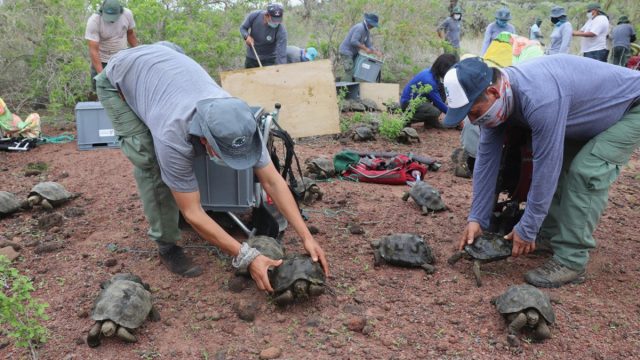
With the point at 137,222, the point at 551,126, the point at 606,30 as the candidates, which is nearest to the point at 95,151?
the point at 137,222

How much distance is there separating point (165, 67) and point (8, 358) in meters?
1.70

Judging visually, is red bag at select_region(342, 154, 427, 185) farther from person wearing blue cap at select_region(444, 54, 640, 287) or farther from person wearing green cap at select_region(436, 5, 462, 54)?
person wearing green cap at select_region(436, 5, 462, 54)

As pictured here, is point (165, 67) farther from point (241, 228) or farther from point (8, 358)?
point (8, 358)

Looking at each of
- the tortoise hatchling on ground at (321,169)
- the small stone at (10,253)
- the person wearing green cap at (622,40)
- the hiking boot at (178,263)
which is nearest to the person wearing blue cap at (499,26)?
the person wearing green cap at (622,40)

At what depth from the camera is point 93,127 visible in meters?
6.26

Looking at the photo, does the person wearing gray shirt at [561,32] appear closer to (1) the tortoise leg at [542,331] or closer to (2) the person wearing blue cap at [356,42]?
(2) the person wearing blue cap at [356,42]

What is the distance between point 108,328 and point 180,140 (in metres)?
1.01

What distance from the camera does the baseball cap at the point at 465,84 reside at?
2.53 metres

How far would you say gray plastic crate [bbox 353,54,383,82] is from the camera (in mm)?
9320

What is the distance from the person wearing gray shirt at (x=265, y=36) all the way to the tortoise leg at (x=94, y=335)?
16.9 ft

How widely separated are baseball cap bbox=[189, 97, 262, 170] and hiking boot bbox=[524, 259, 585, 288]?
185cm

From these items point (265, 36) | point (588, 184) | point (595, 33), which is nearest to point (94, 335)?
point (588, 184)

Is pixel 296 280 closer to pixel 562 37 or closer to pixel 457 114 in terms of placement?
pixel 457 114

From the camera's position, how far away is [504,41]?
5.24 metres
